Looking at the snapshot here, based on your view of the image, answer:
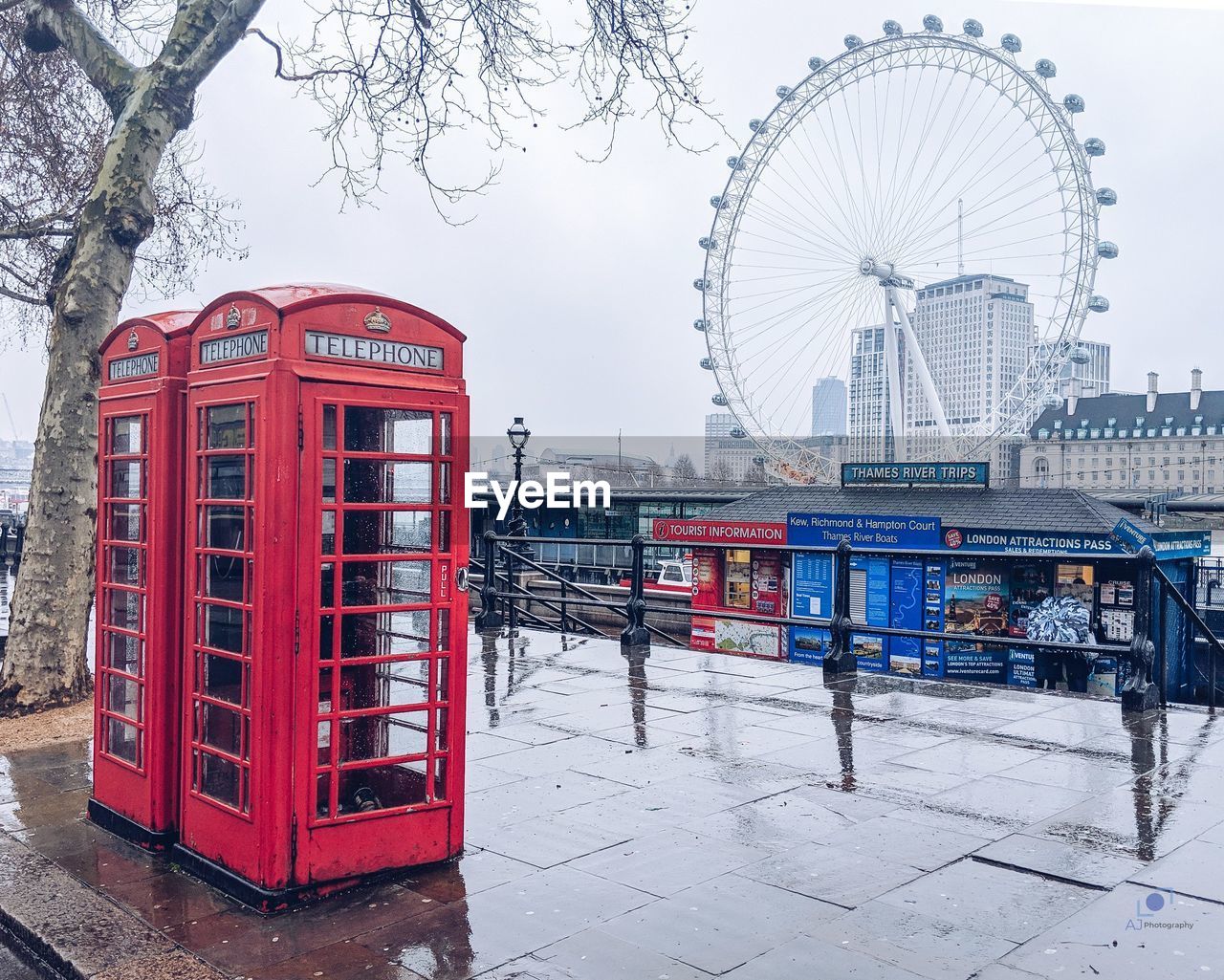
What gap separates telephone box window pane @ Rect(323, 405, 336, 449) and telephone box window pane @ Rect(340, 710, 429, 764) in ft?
3.46

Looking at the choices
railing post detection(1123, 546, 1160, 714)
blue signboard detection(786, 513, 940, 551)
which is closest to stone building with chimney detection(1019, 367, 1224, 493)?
blue signboard detection(786, 513, 940, 551)

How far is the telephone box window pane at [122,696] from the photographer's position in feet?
16.2

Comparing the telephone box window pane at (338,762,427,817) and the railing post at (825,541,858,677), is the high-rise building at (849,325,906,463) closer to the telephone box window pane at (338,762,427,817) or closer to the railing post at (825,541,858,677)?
the railing post at (825,541,858,677)

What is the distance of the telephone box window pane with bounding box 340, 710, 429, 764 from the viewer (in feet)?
14.3

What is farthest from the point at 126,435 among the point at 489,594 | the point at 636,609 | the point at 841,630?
the point at 489,594

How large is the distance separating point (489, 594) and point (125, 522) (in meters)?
6.80

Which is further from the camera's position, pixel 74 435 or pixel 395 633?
pixel 74 435

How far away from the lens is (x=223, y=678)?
4.41 meters

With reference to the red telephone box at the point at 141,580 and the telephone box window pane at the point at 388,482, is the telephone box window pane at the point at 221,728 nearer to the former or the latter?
the red telephone box at the point at 141,580

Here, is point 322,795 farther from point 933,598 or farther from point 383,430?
point 933,598

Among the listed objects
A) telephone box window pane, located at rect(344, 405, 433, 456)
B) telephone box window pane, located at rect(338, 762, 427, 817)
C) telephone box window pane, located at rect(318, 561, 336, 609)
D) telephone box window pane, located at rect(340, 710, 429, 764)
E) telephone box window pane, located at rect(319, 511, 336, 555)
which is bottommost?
telephone box window pane, located at rect(338, 762, 427, 817)

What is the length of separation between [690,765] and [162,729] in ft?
9.04

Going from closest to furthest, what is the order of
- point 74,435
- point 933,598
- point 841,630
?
point 74,435 → point 841,630 → point 933,598

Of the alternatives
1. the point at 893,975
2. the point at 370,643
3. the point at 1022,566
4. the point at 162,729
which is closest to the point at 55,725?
the point at 162,729
